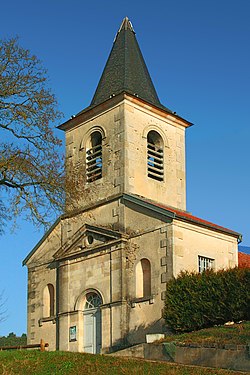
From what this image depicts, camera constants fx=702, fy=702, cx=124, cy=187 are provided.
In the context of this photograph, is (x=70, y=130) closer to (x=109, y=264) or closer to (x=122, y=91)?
(x=122, y=91)

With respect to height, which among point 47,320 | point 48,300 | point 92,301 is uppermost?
point 48,300

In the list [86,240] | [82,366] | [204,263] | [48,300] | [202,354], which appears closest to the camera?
[82,366]

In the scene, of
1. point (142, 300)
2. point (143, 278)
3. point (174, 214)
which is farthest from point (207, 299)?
point (143, 278)

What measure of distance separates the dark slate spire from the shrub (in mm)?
9145

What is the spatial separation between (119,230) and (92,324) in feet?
12.5

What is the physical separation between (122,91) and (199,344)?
13.5 meters

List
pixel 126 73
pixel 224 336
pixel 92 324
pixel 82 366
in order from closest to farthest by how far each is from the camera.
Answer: pixel 82 366 < pixel 224 336 < pixel 92 324 < pixel 126 73

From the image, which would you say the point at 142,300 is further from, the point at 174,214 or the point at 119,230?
the point at 174,214

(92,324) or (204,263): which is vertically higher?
(204,263)

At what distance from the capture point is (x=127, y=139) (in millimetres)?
28625

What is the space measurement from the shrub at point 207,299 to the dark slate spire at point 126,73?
9145 millimetres

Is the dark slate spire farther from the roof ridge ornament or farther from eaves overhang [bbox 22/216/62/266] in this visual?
eaves overhang [bbox 22/216/62/266]

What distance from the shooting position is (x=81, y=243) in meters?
28.5

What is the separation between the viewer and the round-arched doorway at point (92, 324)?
1056 inches
